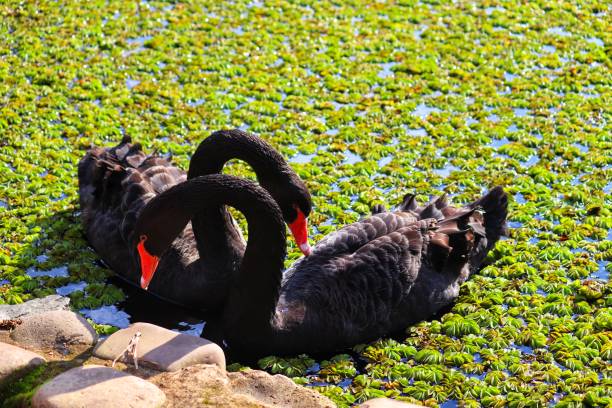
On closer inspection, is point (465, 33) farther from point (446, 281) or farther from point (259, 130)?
point (446, 281)

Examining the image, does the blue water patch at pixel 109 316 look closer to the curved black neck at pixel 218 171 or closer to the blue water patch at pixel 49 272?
the blue water patch at pixel 49 272

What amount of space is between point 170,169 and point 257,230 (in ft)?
5.44

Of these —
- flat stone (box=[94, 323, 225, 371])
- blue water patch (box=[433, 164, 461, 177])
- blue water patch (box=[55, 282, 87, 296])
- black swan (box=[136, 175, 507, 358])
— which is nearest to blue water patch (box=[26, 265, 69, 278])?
blue water patch (box=[55, 282, 87, 296])

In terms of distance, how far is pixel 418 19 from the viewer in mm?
11898

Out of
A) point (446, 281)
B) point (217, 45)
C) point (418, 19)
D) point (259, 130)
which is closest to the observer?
point (446, 281)

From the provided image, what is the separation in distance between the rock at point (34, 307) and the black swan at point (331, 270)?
0.93 metres

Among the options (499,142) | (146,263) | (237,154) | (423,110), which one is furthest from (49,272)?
(499,142)

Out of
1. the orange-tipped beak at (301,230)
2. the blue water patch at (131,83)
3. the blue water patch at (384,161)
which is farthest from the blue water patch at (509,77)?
the orange-tipped beak at (301,230)

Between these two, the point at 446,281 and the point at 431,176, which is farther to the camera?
the point at 431,176

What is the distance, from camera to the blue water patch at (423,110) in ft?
32.8

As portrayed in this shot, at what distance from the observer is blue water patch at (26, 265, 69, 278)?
7.58 metres

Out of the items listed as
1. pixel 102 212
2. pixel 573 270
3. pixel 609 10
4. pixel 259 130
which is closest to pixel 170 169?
pixel 102 212

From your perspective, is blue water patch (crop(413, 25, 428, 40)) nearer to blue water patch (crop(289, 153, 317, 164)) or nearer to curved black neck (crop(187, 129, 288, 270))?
blue water patch (crop(289, 153, 317, 164))

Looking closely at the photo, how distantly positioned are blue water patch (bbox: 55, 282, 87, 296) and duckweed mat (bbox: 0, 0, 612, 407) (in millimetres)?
14
